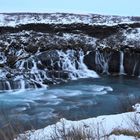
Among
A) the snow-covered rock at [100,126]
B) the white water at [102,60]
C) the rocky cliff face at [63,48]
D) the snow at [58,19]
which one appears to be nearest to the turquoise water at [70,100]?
the rocky cliff face at [63,48]

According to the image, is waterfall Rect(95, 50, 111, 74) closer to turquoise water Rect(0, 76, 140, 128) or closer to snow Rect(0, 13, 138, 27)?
turquoise water Rect(0, 76, 140, 128)

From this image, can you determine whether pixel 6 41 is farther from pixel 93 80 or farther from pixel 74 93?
pixel 74 93

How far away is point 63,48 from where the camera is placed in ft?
70.7

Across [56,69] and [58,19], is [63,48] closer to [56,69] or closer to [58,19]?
[56,69]

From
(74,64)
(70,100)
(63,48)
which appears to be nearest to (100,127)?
(70,100)

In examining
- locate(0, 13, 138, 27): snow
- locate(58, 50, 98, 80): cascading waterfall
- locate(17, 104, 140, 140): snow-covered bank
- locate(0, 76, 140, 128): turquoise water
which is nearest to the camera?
locate(17, 104, 140, 140): snow-covered bank

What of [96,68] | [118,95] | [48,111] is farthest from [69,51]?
[48,111]

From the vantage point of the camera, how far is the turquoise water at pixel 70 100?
12.5 meters

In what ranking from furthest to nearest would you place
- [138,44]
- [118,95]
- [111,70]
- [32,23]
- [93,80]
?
[32,23], [138,44], [111,70], [93,80], [118,95]

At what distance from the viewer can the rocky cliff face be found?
19.4 m

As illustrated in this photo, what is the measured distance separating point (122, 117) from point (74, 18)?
16597 mm

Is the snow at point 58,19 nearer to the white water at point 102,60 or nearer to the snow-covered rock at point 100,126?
the white water at point 102,60

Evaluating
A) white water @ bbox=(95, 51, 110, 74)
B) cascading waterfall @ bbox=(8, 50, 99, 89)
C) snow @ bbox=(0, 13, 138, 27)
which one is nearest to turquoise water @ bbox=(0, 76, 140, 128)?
cascading waterfall @ bbox=(8, 50, 99, 89)

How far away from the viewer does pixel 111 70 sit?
2078cm
